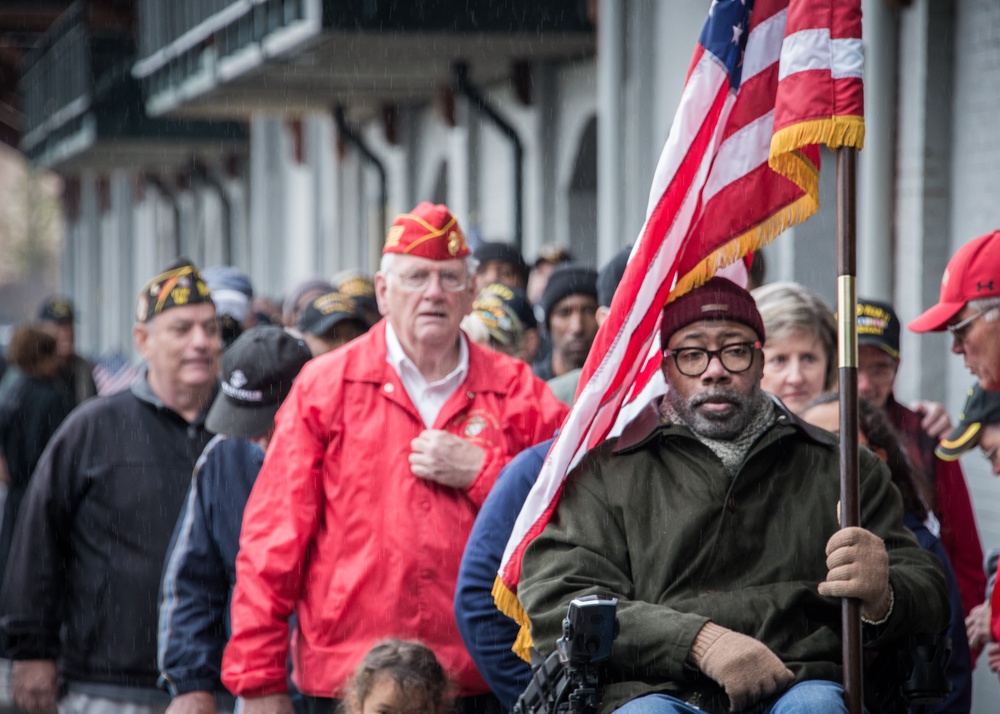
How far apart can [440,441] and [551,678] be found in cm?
118

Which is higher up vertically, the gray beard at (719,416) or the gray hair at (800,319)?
the gray hair at (800,319)

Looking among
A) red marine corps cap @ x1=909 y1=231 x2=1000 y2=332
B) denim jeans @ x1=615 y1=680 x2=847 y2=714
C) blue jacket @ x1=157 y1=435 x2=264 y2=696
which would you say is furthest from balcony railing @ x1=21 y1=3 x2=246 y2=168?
denim jeans @ x1=615 y1=680 x2=847 y2=714

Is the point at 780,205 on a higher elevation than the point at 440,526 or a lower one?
higher

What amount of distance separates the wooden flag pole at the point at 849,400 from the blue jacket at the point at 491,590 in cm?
99

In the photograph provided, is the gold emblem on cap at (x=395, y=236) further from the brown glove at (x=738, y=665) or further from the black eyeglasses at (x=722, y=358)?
the brown glove at (x=738, y=665)

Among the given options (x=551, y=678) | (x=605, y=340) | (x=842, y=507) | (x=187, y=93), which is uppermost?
(x=187, y=93)

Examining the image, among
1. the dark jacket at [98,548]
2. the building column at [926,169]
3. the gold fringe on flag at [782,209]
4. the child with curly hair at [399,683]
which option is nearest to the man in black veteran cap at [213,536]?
the dark jacket at [98,548]

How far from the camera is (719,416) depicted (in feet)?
13.8

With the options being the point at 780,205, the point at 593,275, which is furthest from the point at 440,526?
the point at 593,275

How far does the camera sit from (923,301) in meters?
8.61

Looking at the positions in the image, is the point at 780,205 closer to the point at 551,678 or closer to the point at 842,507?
the point at 842,507

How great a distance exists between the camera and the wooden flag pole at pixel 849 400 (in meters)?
3.83

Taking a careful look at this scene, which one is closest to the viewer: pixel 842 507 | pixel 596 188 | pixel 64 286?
pixel 842 507

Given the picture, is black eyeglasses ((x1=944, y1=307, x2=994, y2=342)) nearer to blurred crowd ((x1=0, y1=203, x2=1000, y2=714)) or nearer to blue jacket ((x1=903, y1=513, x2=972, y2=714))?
blurred crowd ((x1=0, y1=203, x2=1000, y2=714))
